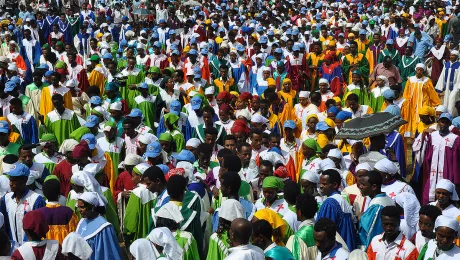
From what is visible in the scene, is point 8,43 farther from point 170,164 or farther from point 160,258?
point 160,258

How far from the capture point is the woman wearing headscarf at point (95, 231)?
7367 millimetres

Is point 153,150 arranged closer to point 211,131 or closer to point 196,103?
point 211,131

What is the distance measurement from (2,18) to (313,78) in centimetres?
1074

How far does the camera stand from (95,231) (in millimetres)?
7387

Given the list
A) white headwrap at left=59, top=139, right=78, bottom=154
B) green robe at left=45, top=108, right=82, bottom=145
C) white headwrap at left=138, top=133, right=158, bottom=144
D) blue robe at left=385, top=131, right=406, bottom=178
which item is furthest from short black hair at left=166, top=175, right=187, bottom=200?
green robe at left=45, top=108, right=82, bottom=145

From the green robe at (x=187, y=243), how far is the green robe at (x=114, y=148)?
3.82m

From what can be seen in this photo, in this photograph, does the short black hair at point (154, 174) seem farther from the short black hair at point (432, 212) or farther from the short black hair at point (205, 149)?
the short black hair at point (432, 212)

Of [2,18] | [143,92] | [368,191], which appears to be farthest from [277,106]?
[2,18]

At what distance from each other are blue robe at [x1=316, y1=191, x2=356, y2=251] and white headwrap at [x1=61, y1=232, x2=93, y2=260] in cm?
235

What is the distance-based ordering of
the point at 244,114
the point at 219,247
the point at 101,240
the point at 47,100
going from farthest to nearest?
1. the point at 47,100
2. the point at 244,114
3. the point at 101,240
4. the point at 219,247

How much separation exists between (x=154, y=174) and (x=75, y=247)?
79.9 inches

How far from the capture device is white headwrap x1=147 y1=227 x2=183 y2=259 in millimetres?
6605

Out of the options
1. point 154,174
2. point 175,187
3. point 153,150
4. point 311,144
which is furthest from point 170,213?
point 311,144

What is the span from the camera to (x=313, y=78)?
18234 millimetres
